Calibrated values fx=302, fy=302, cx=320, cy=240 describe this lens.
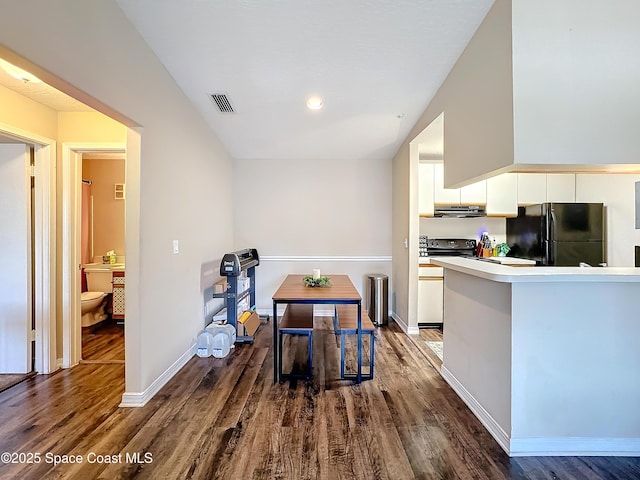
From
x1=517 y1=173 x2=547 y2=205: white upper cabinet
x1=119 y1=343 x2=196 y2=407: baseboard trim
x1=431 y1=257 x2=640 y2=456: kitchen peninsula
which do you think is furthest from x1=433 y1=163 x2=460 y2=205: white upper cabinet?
x1=119 y1=343 x2=196 y2=407: baseboard trim

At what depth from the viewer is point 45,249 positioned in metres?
2.68

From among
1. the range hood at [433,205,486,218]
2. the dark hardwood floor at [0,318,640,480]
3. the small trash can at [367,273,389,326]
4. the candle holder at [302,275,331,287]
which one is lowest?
the dark hardwood floor at [0,318,640,480]

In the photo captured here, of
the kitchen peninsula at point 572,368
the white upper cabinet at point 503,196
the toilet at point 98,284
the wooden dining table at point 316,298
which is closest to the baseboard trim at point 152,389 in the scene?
the wooden dining table at point 316,298

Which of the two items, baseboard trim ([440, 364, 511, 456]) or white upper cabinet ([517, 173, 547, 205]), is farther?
white upper cabinet ([517, 173, 547, 205])

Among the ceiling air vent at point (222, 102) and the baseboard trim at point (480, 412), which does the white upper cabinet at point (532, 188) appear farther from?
the ceiling air vent at point (222, 102)

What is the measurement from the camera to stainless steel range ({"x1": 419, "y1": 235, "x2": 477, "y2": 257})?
454cm

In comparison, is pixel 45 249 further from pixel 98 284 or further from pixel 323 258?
pixel 323 258

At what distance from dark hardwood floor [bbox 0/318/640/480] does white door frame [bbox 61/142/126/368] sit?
33 centimetres

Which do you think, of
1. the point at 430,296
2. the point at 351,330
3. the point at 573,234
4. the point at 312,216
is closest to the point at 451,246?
the point at 430,296

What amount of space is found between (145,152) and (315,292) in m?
1.78

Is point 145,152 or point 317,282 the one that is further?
point 317,282

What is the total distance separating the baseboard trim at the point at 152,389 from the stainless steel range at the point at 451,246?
138 inches

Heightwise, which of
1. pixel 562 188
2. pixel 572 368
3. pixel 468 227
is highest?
pixel 562 188

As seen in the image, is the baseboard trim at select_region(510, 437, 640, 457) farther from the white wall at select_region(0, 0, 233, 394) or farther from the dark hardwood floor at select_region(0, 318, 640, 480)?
the white wall at select_region(0, 0, 233, 394)
